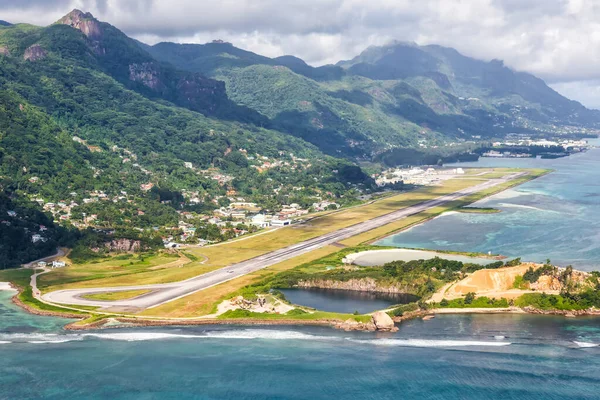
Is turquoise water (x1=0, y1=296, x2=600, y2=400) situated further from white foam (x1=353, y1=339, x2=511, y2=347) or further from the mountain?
the mountain

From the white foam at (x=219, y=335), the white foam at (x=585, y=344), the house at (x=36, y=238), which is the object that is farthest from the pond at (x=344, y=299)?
the house at (x=36, y=238)

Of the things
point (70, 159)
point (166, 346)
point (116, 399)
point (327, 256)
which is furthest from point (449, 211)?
point (116, 399)

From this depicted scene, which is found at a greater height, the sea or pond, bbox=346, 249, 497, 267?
pond, bbox=346, 249, 497, 267

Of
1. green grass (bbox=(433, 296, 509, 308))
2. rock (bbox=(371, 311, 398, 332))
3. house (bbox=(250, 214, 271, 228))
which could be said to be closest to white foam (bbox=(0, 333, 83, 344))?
rock (bbox=(371, 311, 398, 332))

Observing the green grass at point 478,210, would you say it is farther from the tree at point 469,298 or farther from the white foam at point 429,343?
the white foam at point 429,343

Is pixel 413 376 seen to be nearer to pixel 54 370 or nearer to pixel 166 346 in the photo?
pixel 166 346

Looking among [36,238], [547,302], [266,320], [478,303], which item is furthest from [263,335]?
[36,238]
